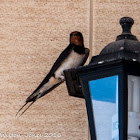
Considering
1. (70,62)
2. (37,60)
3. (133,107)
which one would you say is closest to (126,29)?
(133,107)

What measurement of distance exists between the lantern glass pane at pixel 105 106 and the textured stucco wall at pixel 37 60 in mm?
600

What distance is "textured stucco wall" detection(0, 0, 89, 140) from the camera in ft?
6.31

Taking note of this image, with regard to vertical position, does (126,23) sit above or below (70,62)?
above

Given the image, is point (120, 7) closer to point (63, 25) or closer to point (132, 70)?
point (63, 25)

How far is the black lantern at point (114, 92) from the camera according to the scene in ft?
4.13

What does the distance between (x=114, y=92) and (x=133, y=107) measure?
0.20 ft

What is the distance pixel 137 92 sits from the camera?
4.22ft

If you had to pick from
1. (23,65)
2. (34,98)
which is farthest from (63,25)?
(34,98)

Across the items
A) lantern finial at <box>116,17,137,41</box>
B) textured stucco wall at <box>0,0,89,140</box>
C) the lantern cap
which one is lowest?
textured stucco wall at <box>0,0,89,140</box>

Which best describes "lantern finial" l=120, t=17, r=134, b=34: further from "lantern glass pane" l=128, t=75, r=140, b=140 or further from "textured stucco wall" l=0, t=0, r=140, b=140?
"textured stucco wall" l=0, t=0, r=140, b=140

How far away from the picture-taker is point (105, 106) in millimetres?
1293

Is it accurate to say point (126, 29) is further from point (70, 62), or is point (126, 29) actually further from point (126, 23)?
point (70, 62)

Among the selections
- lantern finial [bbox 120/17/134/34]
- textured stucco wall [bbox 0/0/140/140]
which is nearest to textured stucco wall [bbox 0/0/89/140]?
textured stucco wall [bbox 0/0/140/140]

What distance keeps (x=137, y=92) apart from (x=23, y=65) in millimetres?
812
